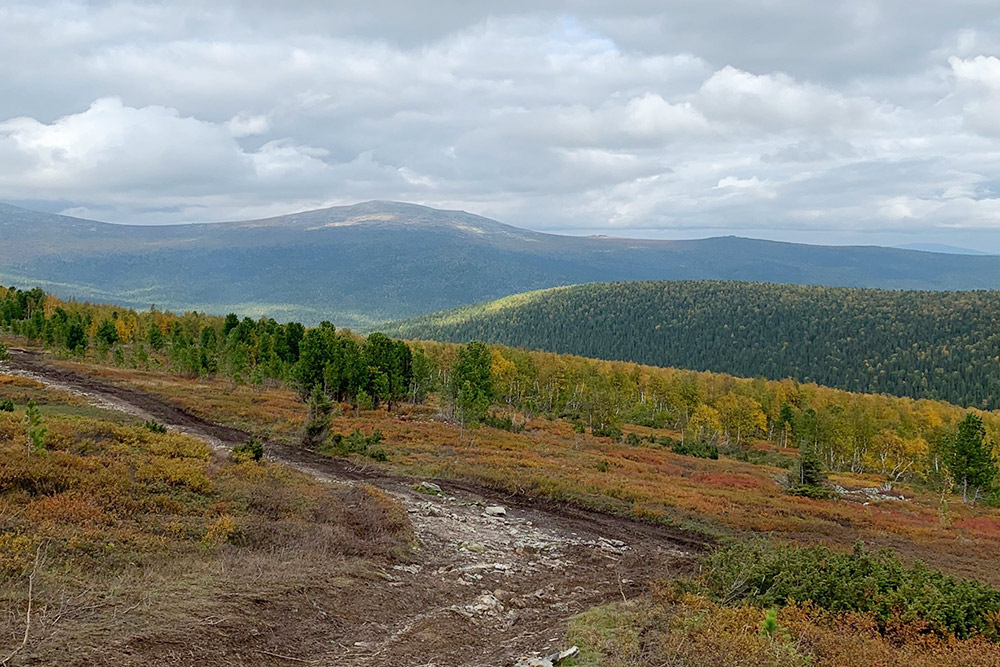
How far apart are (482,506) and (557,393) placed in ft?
289

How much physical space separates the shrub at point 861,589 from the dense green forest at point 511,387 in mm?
36745

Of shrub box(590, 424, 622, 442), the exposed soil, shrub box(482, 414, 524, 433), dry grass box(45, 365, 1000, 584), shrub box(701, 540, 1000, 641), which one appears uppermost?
shrub box(701, 540, 1000, 641)

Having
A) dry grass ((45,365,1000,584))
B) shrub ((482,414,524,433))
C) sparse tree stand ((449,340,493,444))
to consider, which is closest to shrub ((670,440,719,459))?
dry grass ((45,365,1000,584))

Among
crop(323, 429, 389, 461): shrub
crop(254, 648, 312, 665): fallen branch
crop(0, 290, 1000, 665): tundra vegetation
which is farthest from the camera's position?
crop(323, 429, 389, 461): shrub

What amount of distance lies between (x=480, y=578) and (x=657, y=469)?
3718 centimetres

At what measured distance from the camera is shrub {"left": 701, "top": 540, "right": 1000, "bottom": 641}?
12.1 meters

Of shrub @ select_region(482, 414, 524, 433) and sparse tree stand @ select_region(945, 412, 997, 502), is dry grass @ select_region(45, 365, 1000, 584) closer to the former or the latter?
sparse tree stand @ select_region(945, 412, 997, 502)

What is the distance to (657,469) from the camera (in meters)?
50.1

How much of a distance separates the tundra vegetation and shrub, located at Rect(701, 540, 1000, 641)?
5cm

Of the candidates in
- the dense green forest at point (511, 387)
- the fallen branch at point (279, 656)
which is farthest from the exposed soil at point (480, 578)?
the dense green forest at point (511, 387)

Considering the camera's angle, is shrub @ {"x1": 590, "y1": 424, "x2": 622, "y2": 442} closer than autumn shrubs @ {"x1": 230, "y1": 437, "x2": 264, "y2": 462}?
No

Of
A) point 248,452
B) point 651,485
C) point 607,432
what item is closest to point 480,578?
point 248,452

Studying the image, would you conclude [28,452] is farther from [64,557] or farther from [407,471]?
[407,471]

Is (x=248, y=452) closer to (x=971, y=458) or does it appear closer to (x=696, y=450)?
(x=696, y=450)
